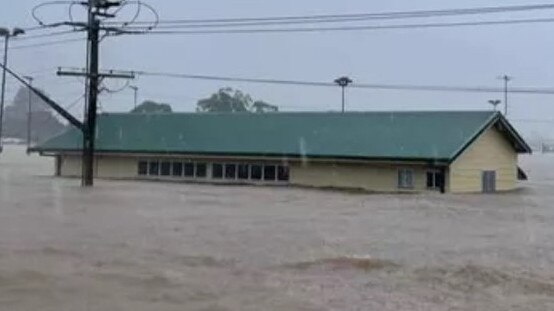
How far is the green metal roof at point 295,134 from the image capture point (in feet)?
152

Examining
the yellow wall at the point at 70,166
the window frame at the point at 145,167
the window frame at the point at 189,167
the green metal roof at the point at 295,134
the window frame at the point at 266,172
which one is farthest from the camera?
the yellow wall at the point at 70,166

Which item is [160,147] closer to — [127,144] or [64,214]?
[127,144]

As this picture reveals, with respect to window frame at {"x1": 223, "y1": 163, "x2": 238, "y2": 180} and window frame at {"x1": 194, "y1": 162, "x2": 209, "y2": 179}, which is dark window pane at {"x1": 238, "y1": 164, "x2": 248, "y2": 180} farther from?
window frame at {"x1": 194, "y1": 162, "x2": 209, "y2": 179}

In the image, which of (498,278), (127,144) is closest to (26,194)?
(127,144)

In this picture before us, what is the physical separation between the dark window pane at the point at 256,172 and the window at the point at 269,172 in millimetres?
427

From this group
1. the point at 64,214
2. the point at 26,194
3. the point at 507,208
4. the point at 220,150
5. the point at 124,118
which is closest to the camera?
the point at 64,214

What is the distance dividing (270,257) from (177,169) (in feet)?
126

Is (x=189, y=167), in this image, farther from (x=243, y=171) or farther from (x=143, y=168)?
(x=243, y=171)

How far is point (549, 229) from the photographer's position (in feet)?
79.0

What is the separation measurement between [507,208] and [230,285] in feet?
72.5

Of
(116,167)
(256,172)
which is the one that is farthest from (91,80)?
(116,167)

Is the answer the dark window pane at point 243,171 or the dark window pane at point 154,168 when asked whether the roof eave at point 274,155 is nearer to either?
the dark window pane at point 154,168

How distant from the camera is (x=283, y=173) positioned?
4959cm

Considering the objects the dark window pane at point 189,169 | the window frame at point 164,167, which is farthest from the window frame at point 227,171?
the window frame at point 164,167
